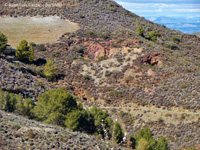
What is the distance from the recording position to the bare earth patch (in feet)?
136

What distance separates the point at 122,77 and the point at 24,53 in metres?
17.6

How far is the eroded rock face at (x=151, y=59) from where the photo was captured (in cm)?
3438

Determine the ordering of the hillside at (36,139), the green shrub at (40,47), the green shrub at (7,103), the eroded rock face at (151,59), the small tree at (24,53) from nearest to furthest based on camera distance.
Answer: the hillside at (36,139)
the green shrub at (7,103)
the small tree at (24,53)
the eroded rock face at (151,59)
the green shrub at (40,47)

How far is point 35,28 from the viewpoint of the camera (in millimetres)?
45375

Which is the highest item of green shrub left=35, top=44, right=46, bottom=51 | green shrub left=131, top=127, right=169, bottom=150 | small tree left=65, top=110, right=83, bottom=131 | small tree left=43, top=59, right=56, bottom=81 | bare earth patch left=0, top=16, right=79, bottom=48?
bare earth patch left=0, top=16, right=79, bottom=48

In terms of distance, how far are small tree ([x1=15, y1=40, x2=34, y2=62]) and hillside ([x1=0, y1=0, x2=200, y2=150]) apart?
52.3 inches

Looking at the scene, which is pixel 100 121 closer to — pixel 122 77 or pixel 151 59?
pixel 122 77

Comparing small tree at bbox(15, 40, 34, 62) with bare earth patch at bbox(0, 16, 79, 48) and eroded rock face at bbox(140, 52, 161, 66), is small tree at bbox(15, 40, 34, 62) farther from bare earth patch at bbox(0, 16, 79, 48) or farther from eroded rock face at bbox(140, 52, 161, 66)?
eroded rock face at bbox(140, 52, 161, 66)

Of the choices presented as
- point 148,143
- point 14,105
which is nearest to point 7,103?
point 14,105

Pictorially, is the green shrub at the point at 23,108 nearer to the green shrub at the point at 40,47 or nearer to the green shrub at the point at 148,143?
the green shrub at the point at 148,143

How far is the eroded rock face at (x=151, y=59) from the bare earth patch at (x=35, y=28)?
18.9 meters

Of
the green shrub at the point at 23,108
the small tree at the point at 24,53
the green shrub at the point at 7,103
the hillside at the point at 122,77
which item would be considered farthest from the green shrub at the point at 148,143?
the small tree at the point at 24,53

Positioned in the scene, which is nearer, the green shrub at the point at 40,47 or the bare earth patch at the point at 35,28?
the green shrub at the point at 40,47

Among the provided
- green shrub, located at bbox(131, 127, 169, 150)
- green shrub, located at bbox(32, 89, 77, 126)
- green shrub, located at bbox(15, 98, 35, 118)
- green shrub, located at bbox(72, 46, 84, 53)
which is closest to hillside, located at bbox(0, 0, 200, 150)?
green shrub, located at bbox(72, 46, 84, 53)
